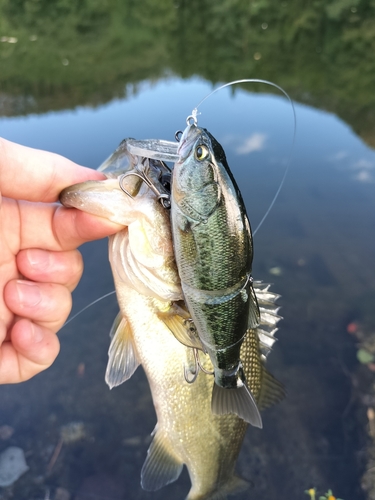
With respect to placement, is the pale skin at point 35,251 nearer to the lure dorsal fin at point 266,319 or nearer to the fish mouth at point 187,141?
the fish mouth at point 187,141

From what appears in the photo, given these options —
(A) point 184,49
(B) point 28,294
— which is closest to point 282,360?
(B) point 28,294

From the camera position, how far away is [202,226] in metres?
1.00

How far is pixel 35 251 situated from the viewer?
1.56m

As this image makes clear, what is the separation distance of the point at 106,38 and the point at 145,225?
15561 millimetres

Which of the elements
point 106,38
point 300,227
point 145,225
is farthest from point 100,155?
point 106,38

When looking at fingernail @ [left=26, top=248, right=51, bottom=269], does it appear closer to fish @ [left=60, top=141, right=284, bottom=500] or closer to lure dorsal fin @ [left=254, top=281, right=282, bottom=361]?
fish @ [left=60, top=141, right=284, bottom=500]

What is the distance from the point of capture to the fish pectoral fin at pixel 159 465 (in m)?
1.65

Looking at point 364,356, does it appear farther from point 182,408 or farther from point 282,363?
point 182,408

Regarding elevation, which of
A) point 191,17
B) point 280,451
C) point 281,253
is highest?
point 191,17

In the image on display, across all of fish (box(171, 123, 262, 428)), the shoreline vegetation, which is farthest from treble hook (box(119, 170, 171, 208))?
the shoreline vegetation

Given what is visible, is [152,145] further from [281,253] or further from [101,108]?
[101,108]

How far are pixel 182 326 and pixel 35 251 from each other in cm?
72

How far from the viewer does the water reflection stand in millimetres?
2588

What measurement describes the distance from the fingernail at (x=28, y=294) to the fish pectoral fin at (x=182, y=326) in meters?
0.60
